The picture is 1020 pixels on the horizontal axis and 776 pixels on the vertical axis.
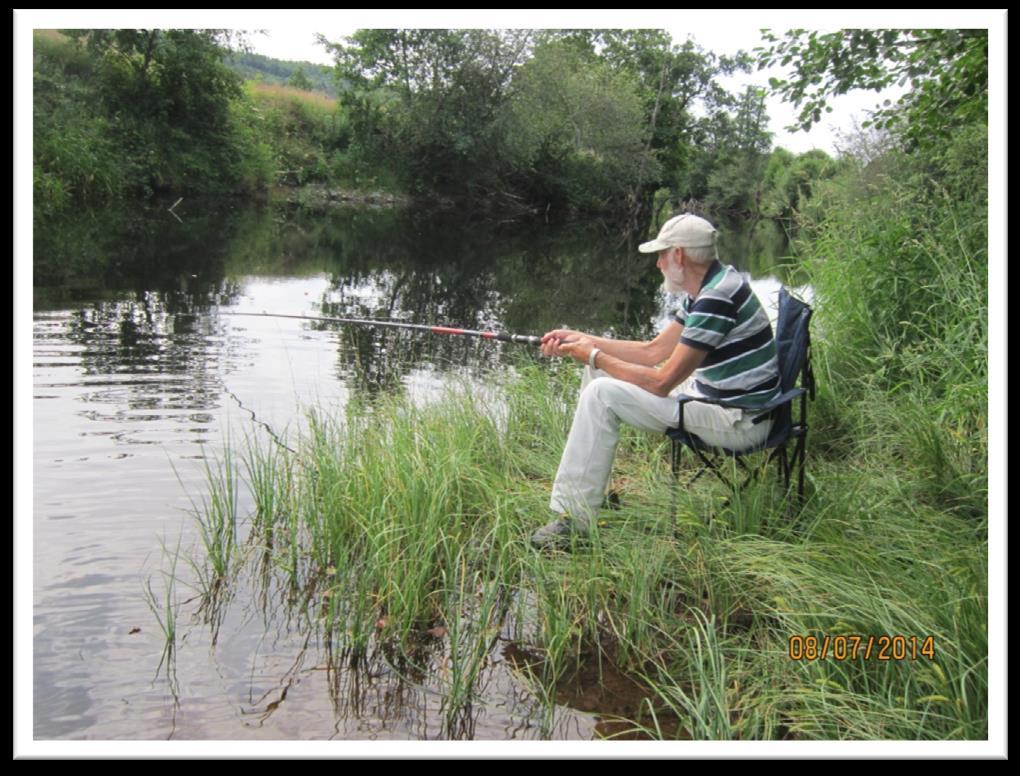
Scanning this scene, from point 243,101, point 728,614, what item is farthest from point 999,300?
point 243,101

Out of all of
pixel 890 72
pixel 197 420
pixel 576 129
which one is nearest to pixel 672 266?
pixel 890 72

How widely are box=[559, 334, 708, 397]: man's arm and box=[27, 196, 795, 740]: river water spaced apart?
123 cm

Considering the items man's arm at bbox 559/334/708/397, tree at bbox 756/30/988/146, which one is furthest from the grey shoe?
tree at bbox 756/30/988/146

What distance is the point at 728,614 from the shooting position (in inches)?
133

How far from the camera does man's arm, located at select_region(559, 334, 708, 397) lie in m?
3.82

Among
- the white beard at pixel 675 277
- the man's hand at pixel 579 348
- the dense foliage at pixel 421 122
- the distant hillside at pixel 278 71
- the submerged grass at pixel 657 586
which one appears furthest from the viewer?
the distant hillside at pixel 278 71

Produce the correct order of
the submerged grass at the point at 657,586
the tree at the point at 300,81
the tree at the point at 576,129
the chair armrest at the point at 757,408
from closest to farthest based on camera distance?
the submerged grass at the point at 657,586 < the chair armrest at the point at 757,408 < the tree at the point at 300,81 < the tree at the point at 576,129

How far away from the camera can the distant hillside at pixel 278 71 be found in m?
33.5

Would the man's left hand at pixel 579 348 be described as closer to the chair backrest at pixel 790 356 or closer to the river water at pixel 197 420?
the chair backrest at pixel 790 356

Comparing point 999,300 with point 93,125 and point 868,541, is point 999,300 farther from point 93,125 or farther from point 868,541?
point 93,125

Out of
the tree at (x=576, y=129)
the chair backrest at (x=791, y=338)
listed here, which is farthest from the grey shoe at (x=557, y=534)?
the tree at (x=576, y=129)

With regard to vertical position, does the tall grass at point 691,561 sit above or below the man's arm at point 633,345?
below

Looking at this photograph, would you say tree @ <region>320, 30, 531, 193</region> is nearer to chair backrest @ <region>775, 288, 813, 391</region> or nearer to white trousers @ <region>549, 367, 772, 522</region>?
chair backrest @ <region>775, 288, 813, 391</region>

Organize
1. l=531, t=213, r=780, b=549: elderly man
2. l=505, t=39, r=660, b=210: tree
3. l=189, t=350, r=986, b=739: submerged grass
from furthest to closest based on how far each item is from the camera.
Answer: l=505, t=39, r=660, b=210: tree
l=531, t=213, r=780, b=549: elderly man
l=189, t=350, r=986, b=739: submerged grass
